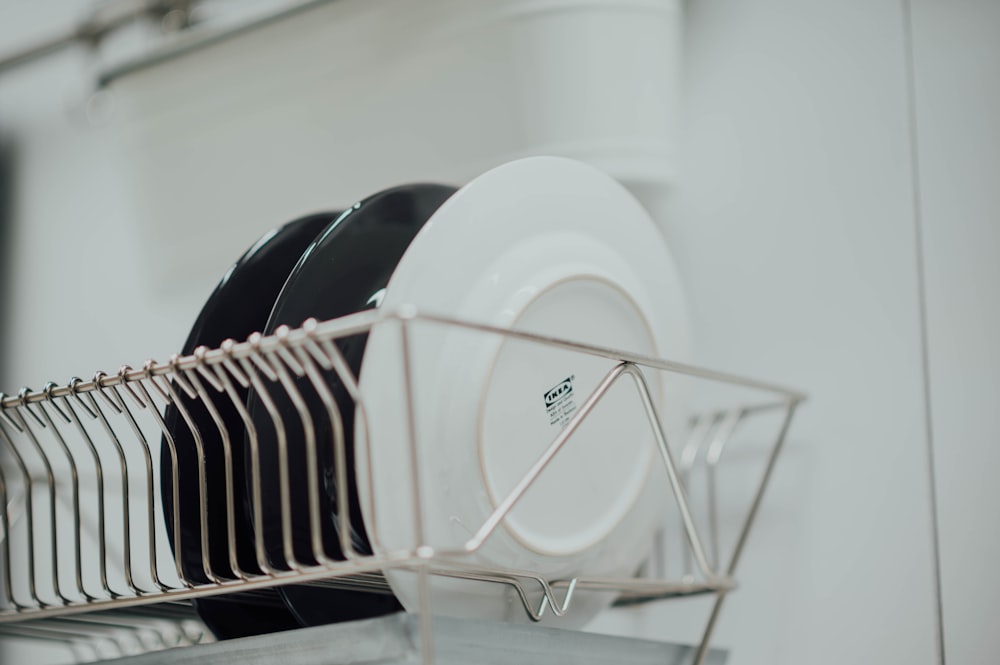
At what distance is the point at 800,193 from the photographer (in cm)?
85

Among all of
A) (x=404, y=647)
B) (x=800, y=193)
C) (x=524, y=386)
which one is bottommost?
(x=404, y=647)

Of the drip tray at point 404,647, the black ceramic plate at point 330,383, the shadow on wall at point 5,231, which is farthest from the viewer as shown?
the shadow on wall at point 5,231

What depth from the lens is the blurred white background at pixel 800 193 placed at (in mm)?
770

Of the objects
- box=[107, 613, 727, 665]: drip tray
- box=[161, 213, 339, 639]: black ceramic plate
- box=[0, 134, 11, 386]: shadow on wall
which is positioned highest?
box=[0, 134, 11, 386]: shadow on wall

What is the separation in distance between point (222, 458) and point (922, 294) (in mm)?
515

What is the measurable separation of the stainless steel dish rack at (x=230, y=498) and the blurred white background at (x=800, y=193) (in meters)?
0.05

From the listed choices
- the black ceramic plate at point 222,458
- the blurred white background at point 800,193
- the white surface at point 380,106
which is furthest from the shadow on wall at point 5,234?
the black ceramic plate at point 222,458

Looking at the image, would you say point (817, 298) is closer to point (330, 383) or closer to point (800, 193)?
point (800, 193)

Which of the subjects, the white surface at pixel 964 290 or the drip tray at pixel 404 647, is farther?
the white surface at pixel 964 290

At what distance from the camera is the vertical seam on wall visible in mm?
754

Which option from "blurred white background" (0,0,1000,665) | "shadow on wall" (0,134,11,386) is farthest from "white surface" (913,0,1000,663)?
"shadow on wall" (0,134,11,386)

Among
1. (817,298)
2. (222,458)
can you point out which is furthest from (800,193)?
(222,458)

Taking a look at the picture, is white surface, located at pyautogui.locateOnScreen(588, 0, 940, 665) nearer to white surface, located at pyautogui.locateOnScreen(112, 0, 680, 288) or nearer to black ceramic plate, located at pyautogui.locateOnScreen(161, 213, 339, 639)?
white surface, located at pyautogui.locateOnScreen(112, 0, 680, 288)

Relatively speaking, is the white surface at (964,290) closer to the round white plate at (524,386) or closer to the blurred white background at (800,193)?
the blurred white background at (800,193)
